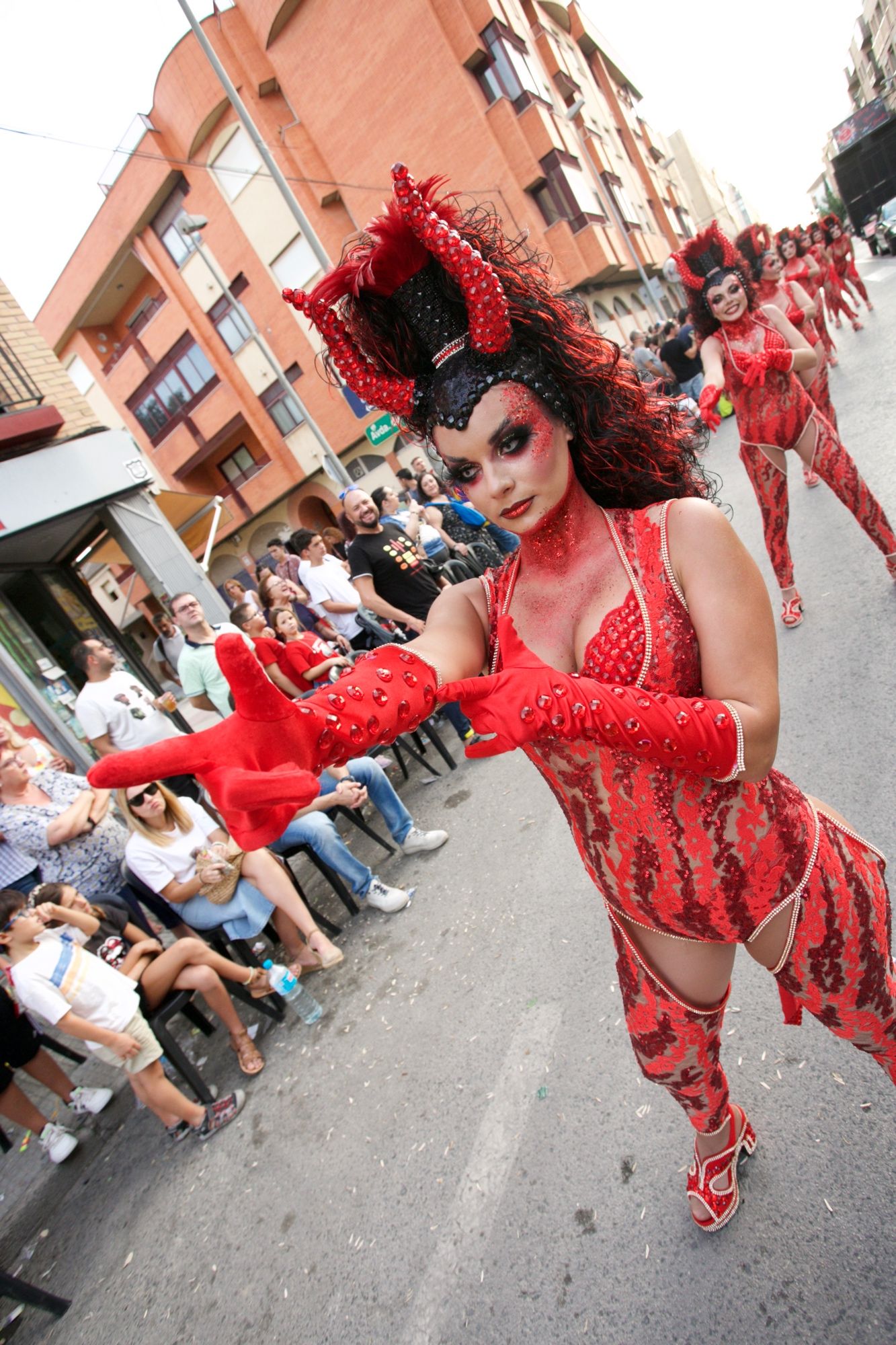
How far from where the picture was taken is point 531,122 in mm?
19359

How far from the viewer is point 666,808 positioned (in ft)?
3.92

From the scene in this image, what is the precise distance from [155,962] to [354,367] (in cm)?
295

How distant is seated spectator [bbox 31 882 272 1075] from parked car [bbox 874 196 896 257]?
2476 cm

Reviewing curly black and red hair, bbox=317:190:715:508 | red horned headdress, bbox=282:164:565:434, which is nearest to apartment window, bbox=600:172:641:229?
curly black and red hair, bbox=317:190:715:508

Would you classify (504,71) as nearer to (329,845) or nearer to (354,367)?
→ (329,845)

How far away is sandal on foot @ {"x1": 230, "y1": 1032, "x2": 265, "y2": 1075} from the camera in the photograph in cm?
318

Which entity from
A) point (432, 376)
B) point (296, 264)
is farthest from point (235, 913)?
point (296, 264)

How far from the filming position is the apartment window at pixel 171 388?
23625mm

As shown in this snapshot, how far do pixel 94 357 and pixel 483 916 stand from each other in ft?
96.0

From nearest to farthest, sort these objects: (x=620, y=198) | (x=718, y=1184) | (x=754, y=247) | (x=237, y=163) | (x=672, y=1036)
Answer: (x=672, y=1036) → (x=718, y=1184) → (x=754, y=247) → (x=237, y=163) → (x=620, y=198)

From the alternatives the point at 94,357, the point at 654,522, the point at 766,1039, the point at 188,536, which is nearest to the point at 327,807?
the point at 766,1039

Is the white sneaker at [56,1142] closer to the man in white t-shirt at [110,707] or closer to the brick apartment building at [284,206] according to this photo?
the man in white t-shirt at [110,707]

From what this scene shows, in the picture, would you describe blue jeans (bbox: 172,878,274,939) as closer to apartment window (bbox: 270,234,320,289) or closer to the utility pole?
the utility pole

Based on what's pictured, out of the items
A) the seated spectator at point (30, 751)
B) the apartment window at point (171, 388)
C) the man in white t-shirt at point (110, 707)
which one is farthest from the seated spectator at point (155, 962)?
the apartment window at point (171, 388)
